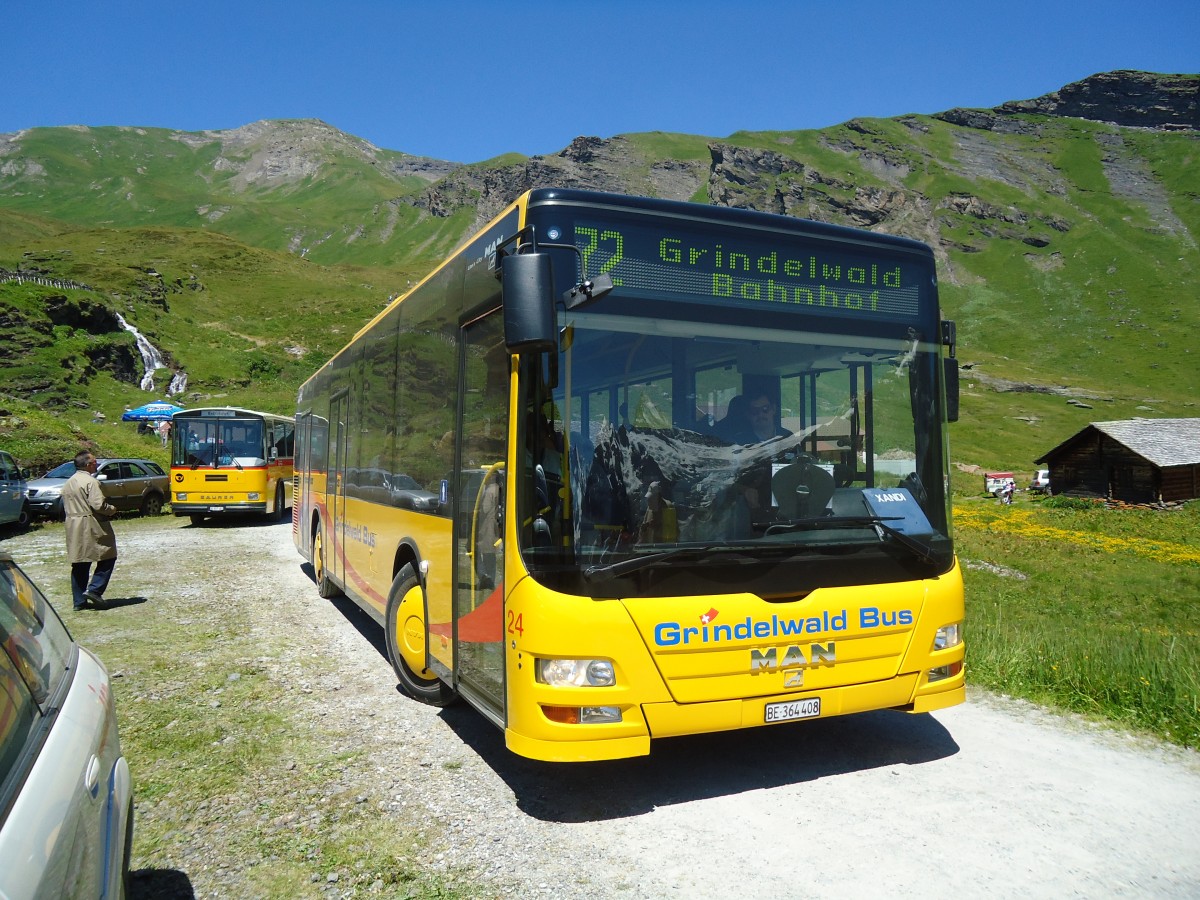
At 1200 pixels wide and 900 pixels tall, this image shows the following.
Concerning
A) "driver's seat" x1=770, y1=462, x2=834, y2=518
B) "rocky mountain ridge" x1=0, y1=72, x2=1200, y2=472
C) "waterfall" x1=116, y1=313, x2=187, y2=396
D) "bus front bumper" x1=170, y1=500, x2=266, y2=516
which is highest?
"rocky mountain ridge" x1=0, y1=72, x2=1200, y2=472

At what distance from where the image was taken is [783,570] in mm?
4633

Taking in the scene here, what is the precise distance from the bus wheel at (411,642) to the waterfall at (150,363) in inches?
2035

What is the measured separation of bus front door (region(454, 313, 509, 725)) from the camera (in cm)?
476

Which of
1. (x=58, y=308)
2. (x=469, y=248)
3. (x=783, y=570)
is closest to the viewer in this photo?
(x=783, y=570)

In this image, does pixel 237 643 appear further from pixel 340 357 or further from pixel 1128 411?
pixel 1128 411

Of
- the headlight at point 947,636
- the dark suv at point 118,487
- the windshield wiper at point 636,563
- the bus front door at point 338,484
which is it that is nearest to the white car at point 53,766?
the windshield wiper at point 636,563

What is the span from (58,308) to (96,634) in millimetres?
49570

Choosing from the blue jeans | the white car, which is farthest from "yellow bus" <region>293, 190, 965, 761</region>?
the blue jeans

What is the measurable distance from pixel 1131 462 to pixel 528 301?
193 feet

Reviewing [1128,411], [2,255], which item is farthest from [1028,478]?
[2,255]

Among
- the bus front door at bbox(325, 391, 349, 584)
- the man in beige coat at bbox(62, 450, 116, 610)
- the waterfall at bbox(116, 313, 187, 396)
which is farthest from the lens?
the waterfall at bbox(116, 313, 187, 396)

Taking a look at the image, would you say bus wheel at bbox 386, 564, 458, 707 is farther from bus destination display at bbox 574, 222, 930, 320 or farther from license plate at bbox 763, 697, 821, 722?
bus destination display at bbox 574, 222, 930, 320

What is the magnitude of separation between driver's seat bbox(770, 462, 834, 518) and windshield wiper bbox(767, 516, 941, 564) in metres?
0.05

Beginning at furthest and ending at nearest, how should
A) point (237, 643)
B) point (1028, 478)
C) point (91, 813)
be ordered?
point (1028, 478) → point (237, 643) → point (91, 813)
